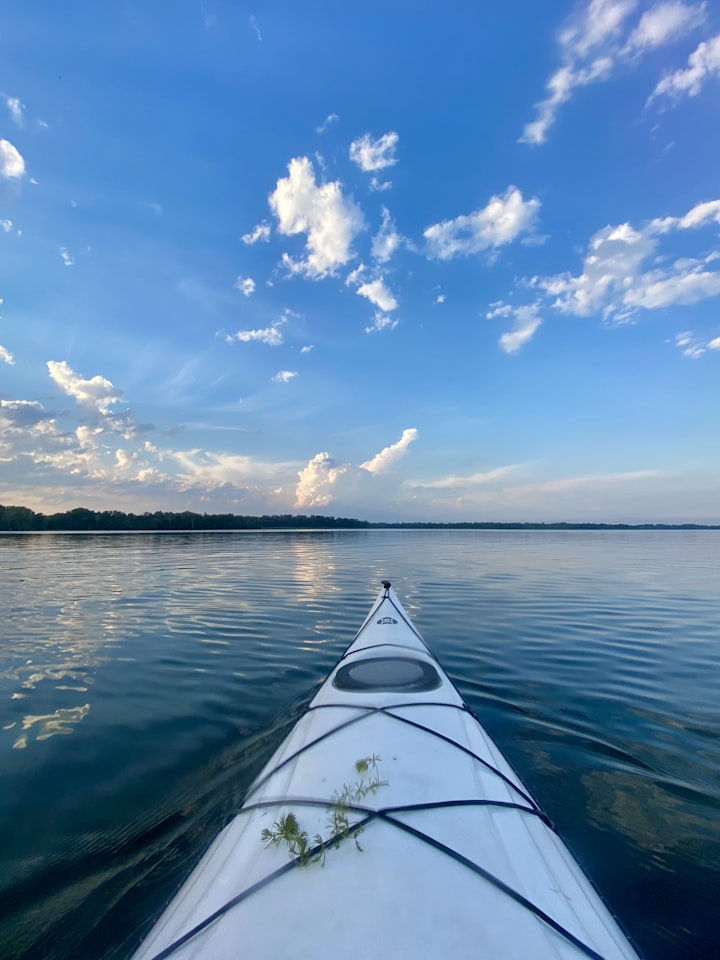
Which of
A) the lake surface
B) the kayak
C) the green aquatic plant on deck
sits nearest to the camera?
the kayak

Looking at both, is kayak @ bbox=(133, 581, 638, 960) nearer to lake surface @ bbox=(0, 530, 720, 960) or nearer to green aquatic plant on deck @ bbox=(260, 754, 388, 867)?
green aquatic plant on deck @ bbox=(260, 754, 388, 867)

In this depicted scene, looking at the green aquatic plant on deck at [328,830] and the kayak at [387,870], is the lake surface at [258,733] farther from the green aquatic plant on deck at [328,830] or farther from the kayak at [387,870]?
the green aquatic plant on deck at [328,830]

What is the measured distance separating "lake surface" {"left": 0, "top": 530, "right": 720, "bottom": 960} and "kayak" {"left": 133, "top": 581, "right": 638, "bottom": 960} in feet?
3.60

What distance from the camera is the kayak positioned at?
2.18 metres

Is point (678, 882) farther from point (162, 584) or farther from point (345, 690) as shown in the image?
point (162, 584)

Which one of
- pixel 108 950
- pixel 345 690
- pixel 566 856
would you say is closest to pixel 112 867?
pixel 108 950

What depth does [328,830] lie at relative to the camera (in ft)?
9.64

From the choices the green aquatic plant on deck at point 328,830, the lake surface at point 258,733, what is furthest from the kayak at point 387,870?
the lake surface at point 258,733

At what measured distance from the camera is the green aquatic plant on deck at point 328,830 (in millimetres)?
2732

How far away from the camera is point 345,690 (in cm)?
566

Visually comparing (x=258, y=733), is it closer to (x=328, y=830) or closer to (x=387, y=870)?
(x=328, y=830)

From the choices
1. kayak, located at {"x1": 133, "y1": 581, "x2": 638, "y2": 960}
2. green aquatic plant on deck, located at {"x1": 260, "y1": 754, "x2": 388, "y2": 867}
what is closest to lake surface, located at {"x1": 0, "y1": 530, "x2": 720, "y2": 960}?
kayak, located at {"x1": 133, "y1": 581, "x2": 638, "y2": 960}

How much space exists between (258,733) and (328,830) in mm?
3939

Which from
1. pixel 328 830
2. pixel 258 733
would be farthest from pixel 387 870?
pixel 258 733
